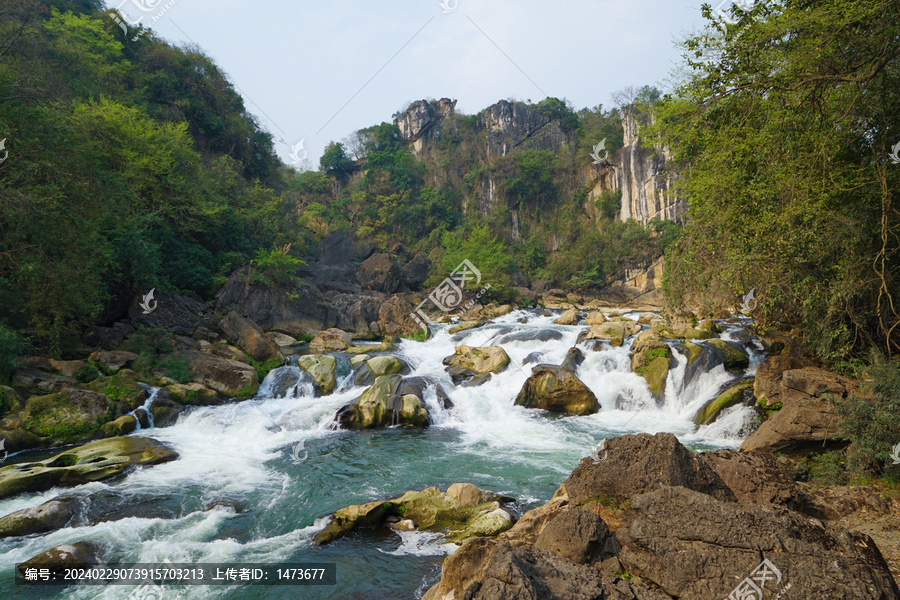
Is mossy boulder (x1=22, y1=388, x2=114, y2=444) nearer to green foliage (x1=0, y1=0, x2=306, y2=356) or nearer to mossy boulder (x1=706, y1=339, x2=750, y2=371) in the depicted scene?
green foliage (x1=0, y1=0, x2=306, y2=356)

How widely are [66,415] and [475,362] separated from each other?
35.0ft

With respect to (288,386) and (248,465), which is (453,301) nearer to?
(288,386)

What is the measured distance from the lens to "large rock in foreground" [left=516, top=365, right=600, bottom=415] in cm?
1272

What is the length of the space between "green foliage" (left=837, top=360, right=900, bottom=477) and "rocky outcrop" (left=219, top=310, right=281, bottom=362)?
14.7 m

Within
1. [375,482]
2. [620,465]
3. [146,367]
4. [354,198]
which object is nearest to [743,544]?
[620,465]

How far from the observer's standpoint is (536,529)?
4.68 meters

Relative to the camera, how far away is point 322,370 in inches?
571

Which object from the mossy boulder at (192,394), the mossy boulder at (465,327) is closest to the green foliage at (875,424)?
the mossy boulder at (192,394)

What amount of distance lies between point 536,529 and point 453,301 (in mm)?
25919

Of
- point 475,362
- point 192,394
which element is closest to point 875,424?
point 475,362

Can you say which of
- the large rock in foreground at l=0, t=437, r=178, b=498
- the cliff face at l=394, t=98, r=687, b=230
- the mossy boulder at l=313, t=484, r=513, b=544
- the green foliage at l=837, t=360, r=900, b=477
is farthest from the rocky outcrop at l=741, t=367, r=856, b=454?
the cliff face at l=394, t=98, r=687, b=230

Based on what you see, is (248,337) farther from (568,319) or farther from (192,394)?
(568,319)

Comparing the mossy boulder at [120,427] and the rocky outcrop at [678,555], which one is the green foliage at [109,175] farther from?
the rocky outcrop at [678,555]

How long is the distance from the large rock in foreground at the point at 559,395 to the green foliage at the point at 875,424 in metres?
6.43
